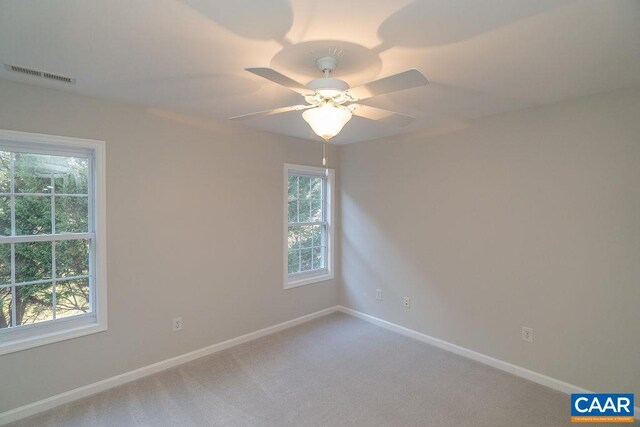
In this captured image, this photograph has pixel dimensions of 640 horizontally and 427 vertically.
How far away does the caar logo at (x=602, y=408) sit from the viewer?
2.17 meters

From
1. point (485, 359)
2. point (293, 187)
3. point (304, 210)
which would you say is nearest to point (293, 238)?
point (304, 210)

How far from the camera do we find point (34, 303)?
2.29m

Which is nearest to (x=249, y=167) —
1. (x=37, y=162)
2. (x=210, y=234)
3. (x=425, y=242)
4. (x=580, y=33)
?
(x=210, y=234)

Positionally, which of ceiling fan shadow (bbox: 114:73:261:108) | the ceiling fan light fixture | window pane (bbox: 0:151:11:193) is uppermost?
ceiling fan shadow (bbox: 114:73:261:108)

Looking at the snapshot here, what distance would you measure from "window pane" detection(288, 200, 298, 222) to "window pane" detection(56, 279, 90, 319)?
2130 mm

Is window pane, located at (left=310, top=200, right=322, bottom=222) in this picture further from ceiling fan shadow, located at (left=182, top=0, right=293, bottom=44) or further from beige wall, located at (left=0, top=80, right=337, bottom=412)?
ceiling fan shadow, located at (left=182, top=0, right=293, bottom=44)

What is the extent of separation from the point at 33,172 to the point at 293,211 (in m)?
2.45

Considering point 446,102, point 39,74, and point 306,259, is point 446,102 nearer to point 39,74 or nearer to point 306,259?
point 306,259

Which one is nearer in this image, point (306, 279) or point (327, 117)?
point (327, 117)

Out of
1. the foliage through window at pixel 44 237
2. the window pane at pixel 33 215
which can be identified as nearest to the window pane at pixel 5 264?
the foliage through window at pixel 44 237

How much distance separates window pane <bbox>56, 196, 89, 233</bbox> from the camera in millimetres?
2373

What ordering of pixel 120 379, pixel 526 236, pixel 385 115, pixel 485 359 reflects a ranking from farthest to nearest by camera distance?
pixel 485 359 → pixel 526 236 → pixel 120 379 → pixel 385 115

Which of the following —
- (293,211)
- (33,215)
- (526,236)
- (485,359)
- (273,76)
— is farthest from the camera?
(293,211)

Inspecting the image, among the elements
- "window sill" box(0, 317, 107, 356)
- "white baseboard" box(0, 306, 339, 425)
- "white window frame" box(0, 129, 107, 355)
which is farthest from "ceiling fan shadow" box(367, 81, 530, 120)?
"window sill" box(0, 317, 107, 356)
